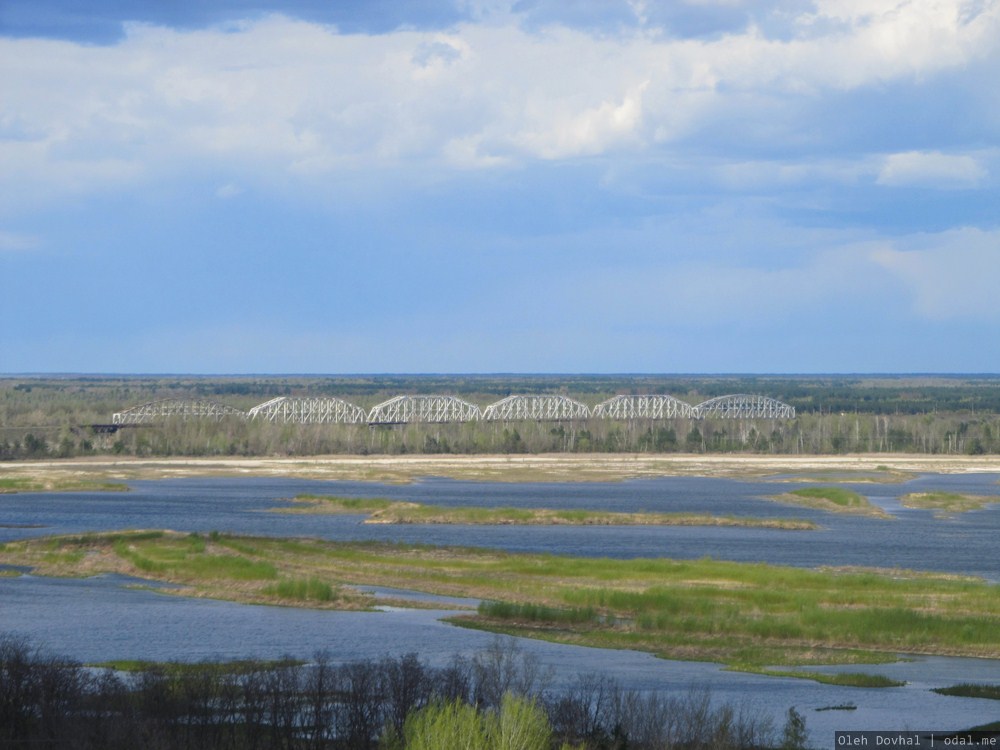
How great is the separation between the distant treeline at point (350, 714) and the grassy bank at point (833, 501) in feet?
171

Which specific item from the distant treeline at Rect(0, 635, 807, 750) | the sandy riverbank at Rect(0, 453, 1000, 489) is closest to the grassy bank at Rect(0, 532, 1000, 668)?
the distant treeline at Rect(0, 635, 807, 750)

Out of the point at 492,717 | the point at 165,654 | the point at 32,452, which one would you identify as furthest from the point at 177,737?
the point at 32,452

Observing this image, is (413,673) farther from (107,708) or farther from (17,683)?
(17,683)

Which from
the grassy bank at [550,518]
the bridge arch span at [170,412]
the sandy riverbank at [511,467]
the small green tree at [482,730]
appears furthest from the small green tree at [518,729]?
the bridge arch span at [170,412]

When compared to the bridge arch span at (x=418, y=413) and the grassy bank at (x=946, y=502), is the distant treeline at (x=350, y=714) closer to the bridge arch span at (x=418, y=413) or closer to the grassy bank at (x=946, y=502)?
the grassy bank at (x=946, y=502)

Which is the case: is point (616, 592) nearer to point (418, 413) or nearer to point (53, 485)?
point (53, 485)

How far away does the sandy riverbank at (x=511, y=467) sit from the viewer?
107 m

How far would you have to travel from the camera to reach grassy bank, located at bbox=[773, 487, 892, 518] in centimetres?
7544

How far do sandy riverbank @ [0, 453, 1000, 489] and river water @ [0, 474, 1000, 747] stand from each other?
5.56 meters

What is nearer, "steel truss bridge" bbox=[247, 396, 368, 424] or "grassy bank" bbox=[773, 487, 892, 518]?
"grassy bank" bbox=[773, 487, 892, 518]

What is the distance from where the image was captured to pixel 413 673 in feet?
76.5

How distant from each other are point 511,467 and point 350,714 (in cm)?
9859

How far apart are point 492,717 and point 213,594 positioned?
23.0 metres

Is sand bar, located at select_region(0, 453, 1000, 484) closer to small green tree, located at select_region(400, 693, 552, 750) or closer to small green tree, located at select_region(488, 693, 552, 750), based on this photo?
small green tree, located at select_region(400, 693, 552, 750)
